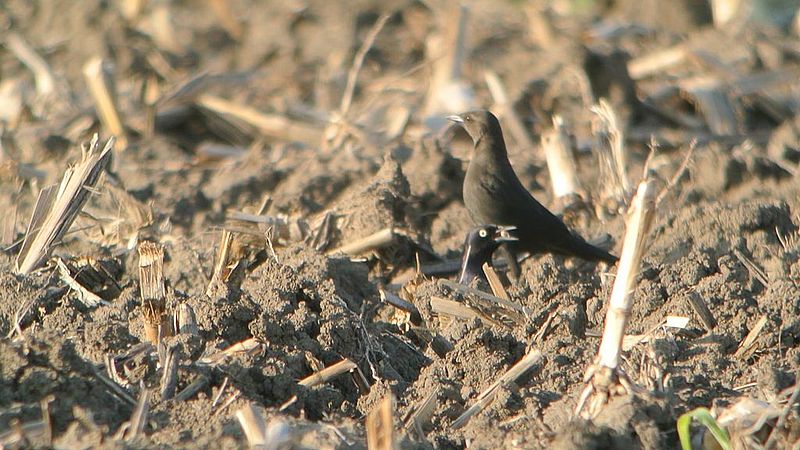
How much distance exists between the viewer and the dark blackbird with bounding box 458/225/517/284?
20.0 ft

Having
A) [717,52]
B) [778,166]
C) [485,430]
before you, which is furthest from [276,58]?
[485,430]

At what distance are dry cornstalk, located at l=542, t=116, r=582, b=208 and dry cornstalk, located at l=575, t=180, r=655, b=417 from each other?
11.1ft

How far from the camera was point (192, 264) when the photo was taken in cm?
593

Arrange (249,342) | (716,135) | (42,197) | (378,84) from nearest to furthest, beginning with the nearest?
1. (249,342)
2. (42,197)
3. (716,135)
4. (378,84)

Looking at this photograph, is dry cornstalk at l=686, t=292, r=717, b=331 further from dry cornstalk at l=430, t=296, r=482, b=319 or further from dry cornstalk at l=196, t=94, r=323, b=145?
dry cornstalk at l=196, t=94, r=323, b=145

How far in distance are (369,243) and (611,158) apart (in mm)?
2126

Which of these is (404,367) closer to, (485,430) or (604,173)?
(485,430)

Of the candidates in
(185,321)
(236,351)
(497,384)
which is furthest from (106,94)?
(497,384)

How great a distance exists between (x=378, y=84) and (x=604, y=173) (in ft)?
→ 10.3

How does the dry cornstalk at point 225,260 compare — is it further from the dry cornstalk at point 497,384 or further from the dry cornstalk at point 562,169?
the dry cornstalk at point 562,169

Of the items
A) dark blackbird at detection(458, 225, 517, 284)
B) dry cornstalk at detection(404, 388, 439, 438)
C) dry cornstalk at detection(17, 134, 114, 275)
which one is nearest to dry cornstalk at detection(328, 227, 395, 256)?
dark blackbird at detection(458, 225, 517, 284)

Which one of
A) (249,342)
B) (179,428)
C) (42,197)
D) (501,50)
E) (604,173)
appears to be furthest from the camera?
(501,50)

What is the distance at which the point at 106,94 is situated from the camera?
890 cm

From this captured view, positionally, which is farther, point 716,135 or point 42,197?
point 716,135
